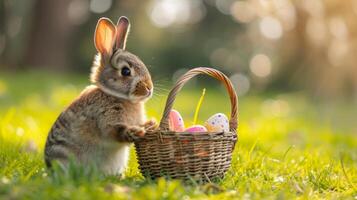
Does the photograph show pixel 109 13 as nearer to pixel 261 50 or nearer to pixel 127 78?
pixel 261 50

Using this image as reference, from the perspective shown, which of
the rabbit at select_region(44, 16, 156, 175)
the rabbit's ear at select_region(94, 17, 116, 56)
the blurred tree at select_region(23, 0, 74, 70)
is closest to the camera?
the rabbit at select_region(44, 16, 156, 175)

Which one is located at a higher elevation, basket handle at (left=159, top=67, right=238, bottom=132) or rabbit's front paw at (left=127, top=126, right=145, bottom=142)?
basket handle at (left=159, top=67, right=238, bottom=132)

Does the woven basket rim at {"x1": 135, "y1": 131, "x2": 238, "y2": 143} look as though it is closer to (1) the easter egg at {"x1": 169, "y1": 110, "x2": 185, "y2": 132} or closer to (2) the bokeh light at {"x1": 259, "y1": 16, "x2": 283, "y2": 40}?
(1) the easter egg at {"x1": 169, "y1": 110, "x2": 185, "y2": 132}

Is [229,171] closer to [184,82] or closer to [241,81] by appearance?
[184,82]

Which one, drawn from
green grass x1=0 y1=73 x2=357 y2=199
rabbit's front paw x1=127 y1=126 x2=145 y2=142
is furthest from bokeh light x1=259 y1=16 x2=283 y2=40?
rabbit's front paw x1=127 y1=126 x2=145 y2=142

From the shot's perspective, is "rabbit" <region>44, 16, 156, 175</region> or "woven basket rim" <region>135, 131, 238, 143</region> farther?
"rabbit" <region>44, 16, 156, 175</region>

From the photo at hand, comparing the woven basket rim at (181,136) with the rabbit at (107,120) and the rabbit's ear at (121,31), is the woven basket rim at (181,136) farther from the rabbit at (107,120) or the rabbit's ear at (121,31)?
the rabbit's ear at (121,31)

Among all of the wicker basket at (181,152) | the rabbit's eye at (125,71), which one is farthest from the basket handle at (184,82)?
the rabbit's eye at (125,71)
